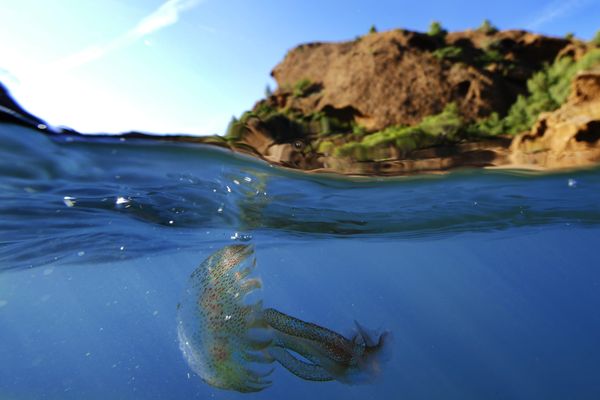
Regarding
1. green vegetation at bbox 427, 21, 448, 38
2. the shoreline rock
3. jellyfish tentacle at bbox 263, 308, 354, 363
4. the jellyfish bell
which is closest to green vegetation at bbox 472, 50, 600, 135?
the shoreline rock

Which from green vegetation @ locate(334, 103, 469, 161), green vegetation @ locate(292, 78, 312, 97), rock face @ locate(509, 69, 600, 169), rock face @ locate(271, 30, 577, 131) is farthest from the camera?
green vegetation @ locate(292, 78, 312, 97)

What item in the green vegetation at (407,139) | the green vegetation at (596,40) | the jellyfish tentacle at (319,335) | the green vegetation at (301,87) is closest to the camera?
the jellyfish tentacle at (319,335)

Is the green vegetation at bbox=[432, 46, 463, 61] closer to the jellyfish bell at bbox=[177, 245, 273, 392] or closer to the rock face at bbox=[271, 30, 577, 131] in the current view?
the rock face at bbox=[271, 30, 577, 131]

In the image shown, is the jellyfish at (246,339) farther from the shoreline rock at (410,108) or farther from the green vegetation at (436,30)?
the green vegetation at (436,30)

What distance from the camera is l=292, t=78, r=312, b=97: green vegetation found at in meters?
14.3

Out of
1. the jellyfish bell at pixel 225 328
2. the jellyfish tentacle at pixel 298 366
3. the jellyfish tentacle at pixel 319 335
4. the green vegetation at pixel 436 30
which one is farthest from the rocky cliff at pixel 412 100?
the jellyfish tentacle at pixel 298 366

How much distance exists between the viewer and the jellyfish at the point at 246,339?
4898mm

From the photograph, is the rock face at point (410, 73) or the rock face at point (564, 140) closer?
the rock face at point (564, 140)

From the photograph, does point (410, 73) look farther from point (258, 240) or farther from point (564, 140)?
point (564, 140)

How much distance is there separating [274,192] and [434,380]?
52.7 metres

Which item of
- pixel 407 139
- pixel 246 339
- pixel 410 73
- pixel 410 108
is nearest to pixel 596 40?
pixel 410 73

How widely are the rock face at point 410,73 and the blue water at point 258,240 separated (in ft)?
10.4

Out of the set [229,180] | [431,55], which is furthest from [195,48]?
[431,55]

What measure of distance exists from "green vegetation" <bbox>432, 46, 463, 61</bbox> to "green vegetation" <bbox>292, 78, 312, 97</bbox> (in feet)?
18.3
